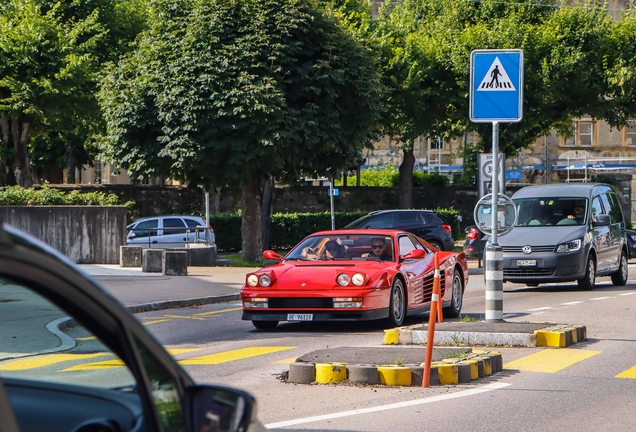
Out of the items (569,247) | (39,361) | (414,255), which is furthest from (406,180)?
(39,361)

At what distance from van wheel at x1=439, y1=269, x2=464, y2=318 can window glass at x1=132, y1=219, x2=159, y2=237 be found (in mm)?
18446

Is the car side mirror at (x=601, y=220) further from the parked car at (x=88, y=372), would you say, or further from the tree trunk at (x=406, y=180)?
the tree trunk at (x=406, y=180)

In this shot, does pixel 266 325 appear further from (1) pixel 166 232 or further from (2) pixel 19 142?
(2) pixel 19 142

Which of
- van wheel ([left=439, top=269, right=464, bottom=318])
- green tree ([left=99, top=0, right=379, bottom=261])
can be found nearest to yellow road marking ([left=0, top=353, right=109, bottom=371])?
van wheel ([left=439, top=269, right=464, bottom=318])

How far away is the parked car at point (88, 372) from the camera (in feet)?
7.40

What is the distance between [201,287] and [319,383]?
12.6 m

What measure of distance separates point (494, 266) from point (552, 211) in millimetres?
10044

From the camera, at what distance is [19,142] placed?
40781 mm

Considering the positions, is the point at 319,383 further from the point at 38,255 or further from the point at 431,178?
the point at 431,178

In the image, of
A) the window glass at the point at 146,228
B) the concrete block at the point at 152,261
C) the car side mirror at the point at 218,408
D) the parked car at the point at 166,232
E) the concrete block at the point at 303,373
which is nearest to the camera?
the car side mirror at the point at 218,408

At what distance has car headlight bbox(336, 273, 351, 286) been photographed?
13844 millimetres

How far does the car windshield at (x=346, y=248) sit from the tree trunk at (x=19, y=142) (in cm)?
2697

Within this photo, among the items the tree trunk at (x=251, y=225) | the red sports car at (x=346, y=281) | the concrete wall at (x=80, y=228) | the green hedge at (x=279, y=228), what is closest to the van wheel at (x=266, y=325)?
the red sports car at (x=346, y=281)

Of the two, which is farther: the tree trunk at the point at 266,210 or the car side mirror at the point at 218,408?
the tree trunk at the point at 266,210
